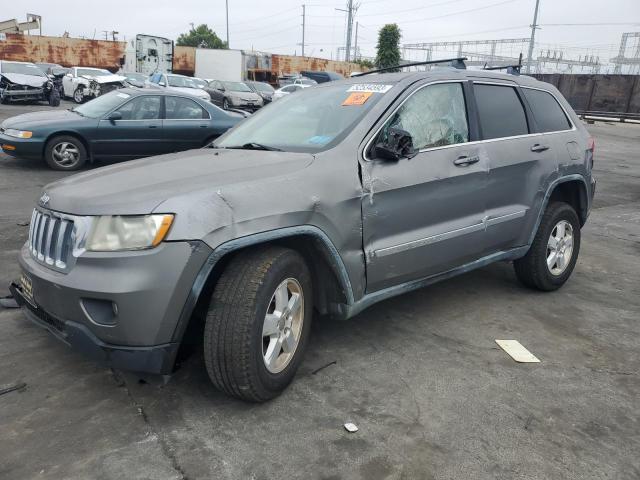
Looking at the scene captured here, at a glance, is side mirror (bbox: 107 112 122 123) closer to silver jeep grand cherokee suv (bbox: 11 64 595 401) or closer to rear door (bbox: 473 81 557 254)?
silver jeep grand cherokee suv (bbox: 11 64 595 401)

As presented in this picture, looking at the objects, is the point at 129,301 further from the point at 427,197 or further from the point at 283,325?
the point at 427,197

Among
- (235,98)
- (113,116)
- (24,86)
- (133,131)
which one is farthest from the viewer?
(235,98)

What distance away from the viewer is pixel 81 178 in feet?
10.0

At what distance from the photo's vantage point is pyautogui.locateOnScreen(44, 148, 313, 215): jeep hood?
254cm

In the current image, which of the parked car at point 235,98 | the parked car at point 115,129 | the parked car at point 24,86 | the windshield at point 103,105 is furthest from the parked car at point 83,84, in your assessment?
the parked car at point 115,129

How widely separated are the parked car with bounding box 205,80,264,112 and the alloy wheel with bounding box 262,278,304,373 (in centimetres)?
2064

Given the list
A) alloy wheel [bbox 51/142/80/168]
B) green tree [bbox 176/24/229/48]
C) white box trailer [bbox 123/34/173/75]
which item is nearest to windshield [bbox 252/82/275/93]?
white box trailer [bbox 123/34/173/75]

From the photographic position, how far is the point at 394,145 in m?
3.17

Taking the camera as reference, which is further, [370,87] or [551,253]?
[551,253]

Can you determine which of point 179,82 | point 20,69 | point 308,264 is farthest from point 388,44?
point 308,264

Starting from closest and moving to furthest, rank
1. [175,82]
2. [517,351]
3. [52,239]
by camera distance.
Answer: [52,239] → [517,351] → [175,82]

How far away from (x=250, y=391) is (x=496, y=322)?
212 cm

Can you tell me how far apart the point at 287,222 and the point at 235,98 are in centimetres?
2119

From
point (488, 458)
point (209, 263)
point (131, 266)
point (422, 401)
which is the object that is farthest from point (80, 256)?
point (488, 458)
